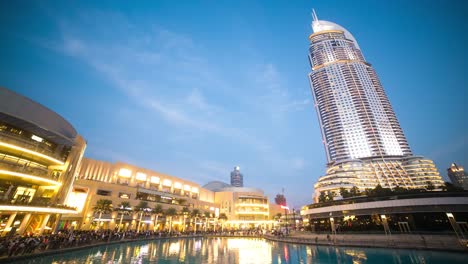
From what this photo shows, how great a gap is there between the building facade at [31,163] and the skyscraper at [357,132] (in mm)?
116077

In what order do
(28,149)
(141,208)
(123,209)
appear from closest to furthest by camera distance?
1. (28,149)
2. (123,209)
3. (141,208)

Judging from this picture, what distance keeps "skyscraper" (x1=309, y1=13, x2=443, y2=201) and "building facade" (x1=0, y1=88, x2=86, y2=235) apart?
381 feet

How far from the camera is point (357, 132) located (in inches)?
5910

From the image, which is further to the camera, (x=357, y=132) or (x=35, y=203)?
(x=357, y=132)

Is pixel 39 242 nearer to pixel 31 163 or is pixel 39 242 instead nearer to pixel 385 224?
pixel 31 163

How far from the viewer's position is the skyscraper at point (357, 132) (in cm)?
12750

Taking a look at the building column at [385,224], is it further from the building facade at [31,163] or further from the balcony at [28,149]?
the balcony at [28,149]

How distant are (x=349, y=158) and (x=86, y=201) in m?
150

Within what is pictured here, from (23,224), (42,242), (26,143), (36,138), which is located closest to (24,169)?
(26,143)

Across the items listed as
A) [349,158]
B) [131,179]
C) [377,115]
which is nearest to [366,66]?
[377,115]

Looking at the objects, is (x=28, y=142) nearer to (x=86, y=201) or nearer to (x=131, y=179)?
(x=86, y=201)

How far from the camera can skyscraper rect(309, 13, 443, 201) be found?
418 feet

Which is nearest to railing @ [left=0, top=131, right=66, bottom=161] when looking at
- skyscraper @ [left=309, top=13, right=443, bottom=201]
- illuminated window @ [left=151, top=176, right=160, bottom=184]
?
illuminated window @ [left=151, top=176, right=160, bottom=184]

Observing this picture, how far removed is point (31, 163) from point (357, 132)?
6654 inches
